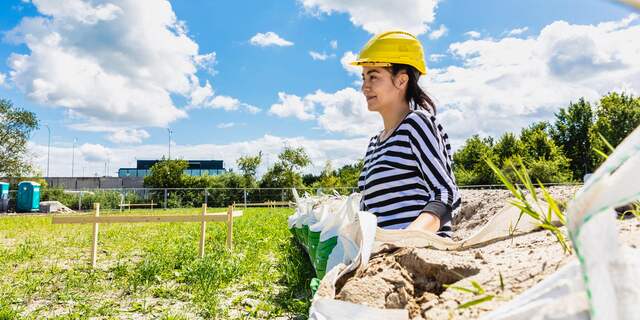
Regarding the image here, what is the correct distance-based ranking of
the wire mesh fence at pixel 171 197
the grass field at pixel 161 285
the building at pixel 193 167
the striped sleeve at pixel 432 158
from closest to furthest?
the striped sleeve at pixel 432 158, the grass field at pixel 161 285, the wire mesh fence at pixel 171 197, the building at pixel 193 167

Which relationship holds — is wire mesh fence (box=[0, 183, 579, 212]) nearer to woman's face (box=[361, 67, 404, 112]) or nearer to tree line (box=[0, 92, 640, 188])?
tree line (box=[0, 92, 640, 188])

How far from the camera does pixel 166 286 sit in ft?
18.5

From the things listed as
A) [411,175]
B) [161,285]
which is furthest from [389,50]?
[161,285]

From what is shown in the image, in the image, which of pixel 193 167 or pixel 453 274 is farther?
pixel 193 167

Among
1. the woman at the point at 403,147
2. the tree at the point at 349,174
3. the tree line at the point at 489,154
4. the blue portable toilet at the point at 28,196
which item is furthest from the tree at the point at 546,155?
the blue portable toilet at the point at 28,196

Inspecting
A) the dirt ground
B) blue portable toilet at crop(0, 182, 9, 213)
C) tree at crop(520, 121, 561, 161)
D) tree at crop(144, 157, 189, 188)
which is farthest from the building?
the dirt ground

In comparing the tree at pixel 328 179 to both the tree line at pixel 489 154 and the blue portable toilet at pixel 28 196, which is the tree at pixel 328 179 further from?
the blue portable toilet at pixel 28 196

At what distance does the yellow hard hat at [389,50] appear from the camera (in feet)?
7.80

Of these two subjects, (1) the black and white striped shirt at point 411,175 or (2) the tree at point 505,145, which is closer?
(1) the black and white striped shirt at point 411,175

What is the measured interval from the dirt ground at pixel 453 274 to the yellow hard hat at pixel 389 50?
3.91 ft

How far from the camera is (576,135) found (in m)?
40.8

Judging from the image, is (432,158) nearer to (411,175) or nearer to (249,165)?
(411,175)

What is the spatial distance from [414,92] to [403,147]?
40 cm

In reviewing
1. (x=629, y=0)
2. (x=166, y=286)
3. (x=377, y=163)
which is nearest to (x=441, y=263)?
(x=629, y=0)
